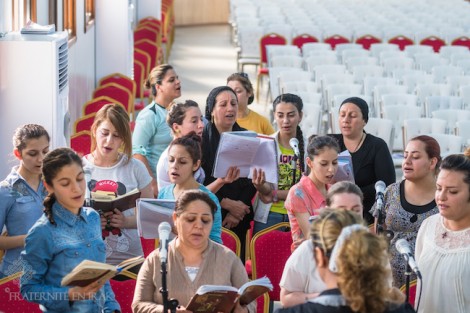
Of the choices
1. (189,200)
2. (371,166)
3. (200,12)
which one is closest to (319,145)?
(371,166)

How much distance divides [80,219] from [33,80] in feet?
8.19

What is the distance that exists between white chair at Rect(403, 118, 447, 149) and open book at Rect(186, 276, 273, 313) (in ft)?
19.9

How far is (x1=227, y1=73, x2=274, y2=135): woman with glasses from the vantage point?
777cm

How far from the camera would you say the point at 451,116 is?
10.8m

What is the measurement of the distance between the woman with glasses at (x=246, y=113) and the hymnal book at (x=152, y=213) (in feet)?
8.61

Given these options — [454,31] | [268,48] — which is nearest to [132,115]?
[268,48]

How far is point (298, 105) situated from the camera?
7.08 meters

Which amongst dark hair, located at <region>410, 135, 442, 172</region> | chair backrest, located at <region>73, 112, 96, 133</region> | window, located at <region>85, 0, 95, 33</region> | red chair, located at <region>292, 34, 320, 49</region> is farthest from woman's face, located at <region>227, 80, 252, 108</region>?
red chair, located at <region>292, 34, 320, 49</region>

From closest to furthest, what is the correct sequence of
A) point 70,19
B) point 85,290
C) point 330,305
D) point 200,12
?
point 330,305 → point 85,290 → point 70,19 → point 200,12

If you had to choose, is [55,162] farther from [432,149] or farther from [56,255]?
[432,149]

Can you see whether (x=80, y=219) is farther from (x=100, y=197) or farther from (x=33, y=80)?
(x=33, y=80)

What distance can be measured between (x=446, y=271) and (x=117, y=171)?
2.02 m

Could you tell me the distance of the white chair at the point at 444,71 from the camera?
45.8 feet

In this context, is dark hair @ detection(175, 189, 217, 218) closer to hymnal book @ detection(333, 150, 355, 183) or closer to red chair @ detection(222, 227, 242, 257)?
red chair @ detection(222, 227, 242, 257)
